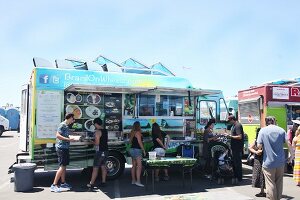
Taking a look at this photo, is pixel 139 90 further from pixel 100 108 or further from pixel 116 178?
pixel 116 178

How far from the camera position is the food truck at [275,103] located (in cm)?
1241

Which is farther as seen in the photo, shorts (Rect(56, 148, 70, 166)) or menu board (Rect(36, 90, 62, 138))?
menu board (Rect(36, 90, 62, 138))

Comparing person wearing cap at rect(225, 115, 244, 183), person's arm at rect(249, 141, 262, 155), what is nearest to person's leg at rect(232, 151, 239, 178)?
person wearing cap at rect(225, 115, 244, 183)

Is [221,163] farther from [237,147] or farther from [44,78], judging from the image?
[44,78]

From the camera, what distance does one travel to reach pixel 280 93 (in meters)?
12.5

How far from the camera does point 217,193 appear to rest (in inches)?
332

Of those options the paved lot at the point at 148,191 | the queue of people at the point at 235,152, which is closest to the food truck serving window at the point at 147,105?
the queue of people at the point at 235,152

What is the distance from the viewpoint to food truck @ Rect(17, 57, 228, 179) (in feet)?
30.9

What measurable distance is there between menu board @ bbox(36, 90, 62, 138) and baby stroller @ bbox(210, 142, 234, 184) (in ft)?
14.5

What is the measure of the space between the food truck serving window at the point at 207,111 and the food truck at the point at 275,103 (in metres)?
1.89

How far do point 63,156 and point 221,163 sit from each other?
4.30 meters

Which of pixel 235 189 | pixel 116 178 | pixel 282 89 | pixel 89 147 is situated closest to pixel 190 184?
pixel 235 189

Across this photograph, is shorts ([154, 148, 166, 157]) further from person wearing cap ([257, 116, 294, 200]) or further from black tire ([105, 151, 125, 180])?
person wearing cap ([257, 116, 294, 200])

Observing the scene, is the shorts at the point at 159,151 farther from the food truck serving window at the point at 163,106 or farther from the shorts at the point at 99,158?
the food truck serving window at the point at 163,106
